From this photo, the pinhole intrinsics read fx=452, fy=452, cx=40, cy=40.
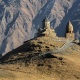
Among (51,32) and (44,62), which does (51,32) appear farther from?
(44,62)

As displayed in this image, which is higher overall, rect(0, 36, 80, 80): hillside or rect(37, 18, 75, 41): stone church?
rect(37, 18, 75, 41): stone church

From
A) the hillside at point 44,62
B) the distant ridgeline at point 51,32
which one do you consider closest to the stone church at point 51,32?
the distant ridgeline at point 51,32

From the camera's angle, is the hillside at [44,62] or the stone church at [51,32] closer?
the hillside at [44,62]

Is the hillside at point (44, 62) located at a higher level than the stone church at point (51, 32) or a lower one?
lower

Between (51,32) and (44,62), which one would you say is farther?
(51,32)

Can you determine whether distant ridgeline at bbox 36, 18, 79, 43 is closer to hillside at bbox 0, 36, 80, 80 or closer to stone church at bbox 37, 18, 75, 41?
stone church at bbox 37, 18, 75, 41

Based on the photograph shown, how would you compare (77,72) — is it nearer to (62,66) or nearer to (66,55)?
(62,66)

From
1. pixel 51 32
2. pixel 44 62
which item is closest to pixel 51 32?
pixel 51 32

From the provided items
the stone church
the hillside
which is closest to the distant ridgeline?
the stone church

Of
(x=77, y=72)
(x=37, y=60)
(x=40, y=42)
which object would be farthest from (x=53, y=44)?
(x=77, y=72)

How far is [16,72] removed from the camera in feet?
327

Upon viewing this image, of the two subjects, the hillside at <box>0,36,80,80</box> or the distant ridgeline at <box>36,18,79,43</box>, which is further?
the distant ridgeline at <box>36,18,79,43</box>

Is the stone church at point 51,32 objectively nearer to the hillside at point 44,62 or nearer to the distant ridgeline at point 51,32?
the distant ridgeline at point 51,32

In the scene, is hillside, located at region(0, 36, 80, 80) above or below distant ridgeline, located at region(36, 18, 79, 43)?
below
